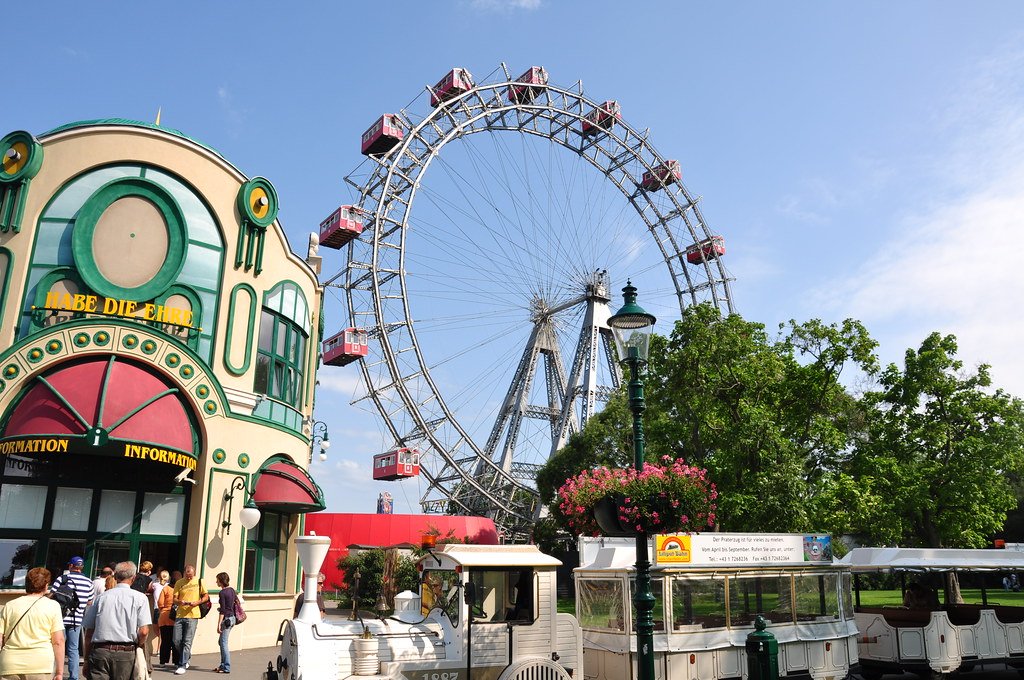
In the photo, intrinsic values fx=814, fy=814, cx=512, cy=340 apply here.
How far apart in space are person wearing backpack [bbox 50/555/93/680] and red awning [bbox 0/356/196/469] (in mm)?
4622

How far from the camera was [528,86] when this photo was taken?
43.4 m

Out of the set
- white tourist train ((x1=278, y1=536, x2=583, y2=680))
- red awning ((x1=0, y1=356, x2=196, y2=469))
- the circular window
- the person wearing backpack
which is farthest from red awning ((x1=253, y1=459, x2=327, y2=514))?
white tourist train ((x1=278, y1=536, x2=583, y2=680))

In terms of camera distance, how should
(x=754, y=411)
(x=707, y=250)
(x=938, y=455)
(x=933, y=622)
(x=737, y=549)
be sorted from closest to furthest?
1. (x=737, y=549)
2. (x=933, y=622)
3. (x=754, y=411)
4. (x=938, y=455)
5. (x=707, y=250)

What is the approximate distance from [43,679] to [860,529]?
23682 millimetres

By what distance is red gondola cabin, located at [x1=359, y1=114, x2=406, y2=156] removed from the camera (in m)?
38.5

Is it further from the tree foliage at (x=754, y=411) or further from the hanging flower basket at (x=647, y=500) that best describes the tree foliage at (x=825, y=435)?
the hanging flower basket at (x=647, y=500)

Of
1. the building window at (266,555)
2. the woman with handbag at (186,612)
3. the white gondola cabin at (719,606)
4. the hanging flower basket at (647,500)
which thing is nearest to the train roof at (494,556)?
the hanging flower basket at (647,500)

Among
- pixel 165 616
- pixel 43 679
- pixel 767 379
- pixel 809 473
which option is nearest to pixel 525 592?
pixel 43 679

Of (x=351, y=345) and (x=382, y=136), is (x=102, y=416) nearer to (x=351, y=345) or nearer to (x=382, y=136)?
(x=351, y=345)

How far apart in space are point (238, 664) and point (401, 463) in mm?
26629

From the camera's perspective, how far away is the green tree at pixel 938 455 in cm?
2545

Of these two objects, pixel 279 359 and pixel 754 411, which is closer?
pixel 279 359

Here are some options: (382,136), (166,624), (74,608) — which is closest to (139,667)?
(74,608)

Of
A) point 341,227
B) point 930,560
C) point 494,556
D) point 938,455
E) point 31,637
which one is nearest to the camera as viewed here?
point 31,637
